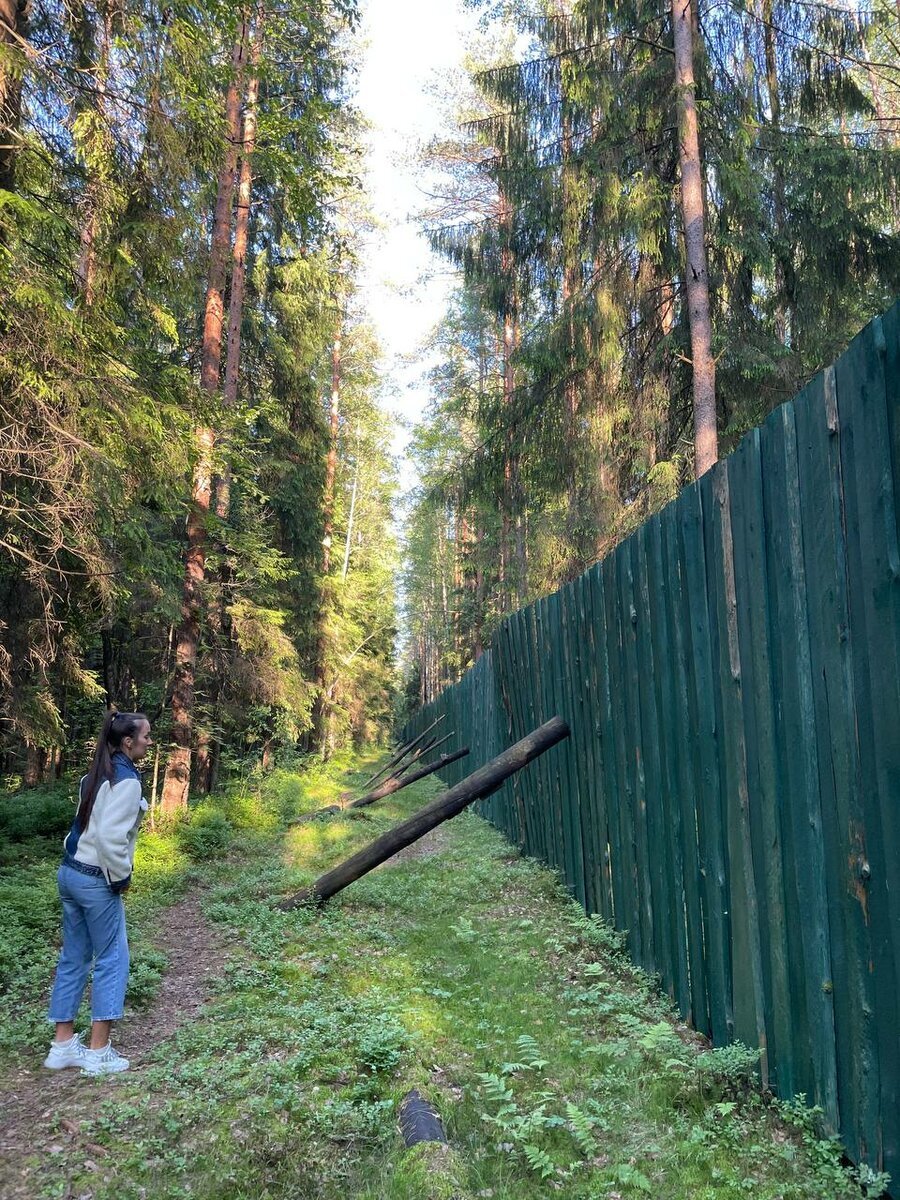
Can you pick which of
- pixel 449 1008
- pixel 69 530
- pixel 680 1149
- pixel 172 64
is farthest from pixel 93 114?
pixel 680 1149

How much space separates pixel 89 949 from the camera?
3.71 m

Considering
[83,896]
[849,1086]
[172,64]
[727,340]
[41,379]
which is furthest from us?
[727,340]

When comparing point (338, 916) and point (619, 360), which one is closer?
point (338, 916)

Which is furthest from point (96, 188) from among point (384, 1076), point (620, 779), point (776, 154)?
point (776, 154)

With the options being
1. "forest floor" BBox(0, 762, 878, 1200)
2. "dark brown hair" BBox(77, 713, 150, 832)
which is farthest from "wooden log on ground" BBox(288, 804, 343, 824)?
"dark brown hair" BBox(77, 713, 150, 832)

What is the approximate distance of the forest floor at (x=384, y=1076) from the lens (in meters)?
2.47

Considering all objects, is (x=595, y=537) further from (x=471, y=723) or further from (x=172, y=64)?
(x=172, y=64)

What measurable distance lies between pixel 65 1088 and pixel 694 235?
32.5ft

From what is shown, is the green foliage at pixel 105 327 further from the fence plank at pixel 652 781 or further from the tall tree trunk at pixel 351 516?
the tall tree trunk at pixel 351 516

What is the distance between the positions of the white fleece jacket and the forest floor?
87 centimetres

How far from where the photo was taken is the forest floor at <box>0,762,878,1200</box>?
247 centimetres

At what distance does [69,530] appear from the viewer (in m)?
6.53

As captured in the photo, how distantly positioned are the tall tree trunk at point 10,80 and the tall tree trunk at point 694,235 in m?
7.00

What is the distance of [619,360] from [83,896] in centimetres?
997
